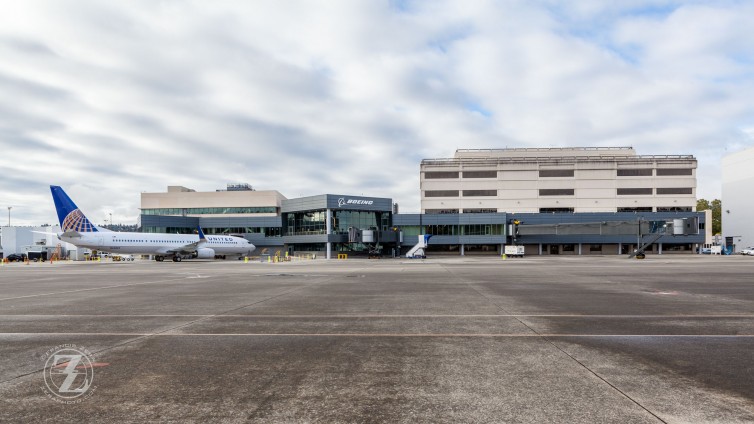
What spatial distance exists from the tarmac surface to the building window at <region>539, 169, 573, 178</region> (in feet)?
288

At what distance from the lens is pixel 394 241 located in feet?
270

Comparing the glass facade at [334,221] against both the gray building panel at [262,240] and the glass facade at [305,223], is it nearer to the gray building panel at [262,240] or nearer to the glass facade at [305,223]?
the glass facade at [305,223]

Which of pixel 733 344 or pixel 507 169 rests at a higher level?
pixel 507 169

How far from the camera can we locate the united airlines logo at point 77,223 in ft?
164

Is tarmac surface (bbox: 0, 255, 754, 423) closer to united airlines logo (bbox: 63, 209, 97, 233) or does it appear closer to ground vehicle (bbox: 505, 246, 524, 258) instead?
united airlines logo (bbox: 63, 209, 97, 233)

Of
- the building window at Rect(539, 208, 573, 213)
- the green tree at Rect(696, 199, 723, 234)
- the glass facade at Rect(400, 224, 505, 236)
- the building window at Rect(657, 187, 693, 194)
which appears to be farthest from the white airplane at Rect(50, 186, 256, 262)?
the green tree at Rect(696, 199, 723, 234)

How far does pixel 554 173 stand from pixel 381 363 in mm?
99617

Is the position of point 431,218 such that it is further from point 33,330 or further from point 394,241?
point 33,330

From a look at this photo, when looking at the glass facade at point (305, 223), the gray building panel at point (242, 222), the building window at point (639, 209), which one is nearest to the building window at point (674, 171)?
the building window at point (639, 209)

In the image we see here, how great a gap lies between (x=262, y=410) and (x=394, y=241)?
77641 millimetres

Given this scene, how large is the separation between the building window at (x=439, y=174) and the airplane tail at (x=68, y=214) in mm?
67312

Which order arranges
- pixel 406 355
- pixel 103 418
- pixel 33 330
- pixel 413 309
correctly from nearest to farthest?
pixel 103 418 → pixel 406 355 → pixel 33 330 → pixel 413 309

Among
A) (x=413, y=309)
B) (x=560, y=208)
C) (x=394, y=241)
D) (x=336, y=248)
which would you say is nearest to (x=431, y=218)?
(x=394, y=241)

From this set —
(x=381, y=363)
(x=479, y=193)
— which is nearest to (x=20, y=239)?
(x=479, y=193)
